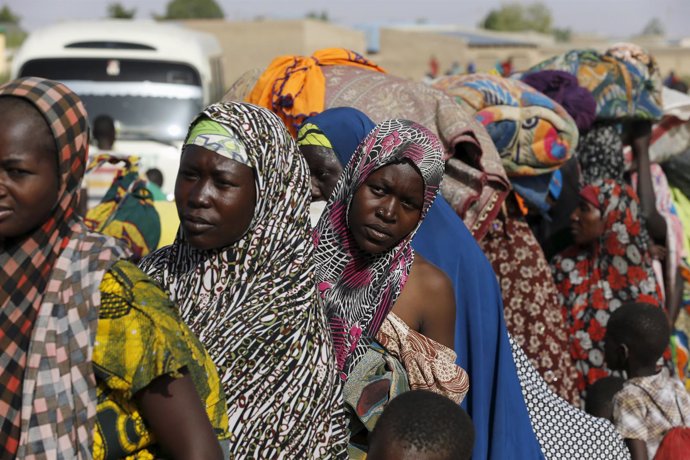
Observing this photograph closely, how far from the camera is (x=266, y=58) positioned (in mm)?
30062

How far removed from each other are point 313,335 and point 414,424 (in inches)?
12.9

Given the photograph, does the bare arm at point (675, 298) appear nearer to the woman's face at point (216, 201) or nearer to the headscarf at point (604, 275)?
the headscarf at point (604, 275)

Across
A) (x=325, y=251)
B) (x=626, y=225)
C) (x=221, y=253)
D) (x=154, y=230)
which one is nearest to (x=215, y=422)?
(x=221, y=253)

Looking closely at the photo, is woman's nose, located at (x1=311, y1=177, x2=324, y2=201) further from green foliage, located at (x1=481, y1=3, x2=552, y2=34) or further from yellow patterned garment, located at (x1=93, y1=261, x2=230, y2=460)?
green foliage, located at (x1=481, y1=3, x2=552, y2=34)

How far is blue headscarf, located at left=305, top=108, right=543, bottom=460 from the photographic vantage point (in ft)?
12.6

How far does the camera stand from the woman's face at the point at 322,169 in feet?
13.5

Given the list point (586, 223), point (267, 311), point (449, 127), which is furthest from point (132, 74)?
point (267, 311)

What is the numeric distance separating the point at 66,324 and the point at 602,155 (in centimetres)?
467

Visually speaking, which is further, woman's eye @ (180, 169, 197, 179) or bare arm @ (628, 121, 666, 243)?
bare arm @ (628, 121, 666, 243)

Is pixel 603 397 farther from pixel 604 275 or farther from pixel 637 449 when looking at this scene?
pixel 604 275

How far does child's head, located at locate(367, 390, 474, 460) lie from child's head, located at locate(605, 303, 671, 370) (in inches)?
82.8

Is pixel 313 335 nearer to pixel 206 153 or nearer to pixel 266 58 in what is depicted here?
pixel 206 153

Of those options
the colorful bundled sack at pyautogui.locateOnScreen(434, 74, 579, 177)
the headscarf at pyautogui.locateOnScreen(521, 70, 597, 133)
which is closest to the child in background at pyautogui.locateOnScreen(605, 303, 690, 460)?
the colorful bundled sack at pyautogui.locateOnScreen(434, 74, 579, 177)

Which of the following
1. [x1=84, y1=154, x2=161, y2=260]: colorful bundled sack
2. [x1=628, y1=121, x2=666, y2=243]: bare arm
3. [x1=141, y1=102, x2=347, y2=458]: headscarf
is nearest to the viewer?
[x1=141, y1=102, x2=347, y2=458]: headscarf
